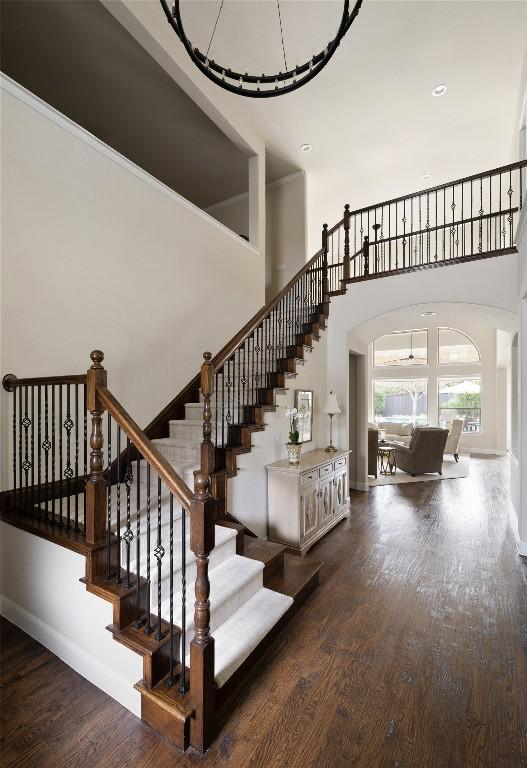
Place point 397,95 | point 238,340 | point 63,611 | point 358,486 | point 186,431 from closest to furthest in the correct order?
point 63,611 → point 238,340 → point 186,431 → point 397,95 → point 358,486

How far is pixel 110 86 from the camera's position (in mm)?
4445

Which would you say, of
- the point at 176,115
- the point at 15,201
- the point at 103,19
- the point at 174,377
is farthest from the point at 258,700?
the point at 176,115

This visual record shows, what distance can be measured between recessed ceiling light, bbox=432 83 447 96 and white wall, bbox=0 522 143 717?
643 cm

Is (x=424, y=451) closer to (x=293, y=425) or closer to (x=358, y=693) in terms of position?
(x=293, y=425)

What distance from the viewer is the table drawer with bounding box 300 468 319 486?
371 centimetres

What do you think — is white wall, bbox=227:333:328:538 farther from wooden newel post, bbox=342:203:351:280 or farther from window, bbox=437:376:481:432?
window, bbox=437:376:481:432

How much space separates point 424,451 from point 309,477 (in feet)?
13.6

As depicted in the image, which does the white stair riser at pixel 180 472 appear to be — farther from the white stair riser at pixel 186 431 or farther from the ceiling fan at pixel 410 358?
the ceiling fan at pixel 410 358

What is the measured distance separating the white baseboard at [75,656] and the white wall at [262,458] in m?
1.55

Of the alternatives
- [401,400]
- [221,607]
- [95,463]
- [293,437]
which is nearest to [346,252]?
[293,437]

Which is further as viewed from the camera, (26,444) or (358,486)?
(358,486)

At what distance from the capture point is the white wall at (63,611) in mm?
1834

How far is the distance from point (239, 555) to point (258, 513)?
102 cm

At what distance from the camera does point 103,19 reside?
3.62 metres
